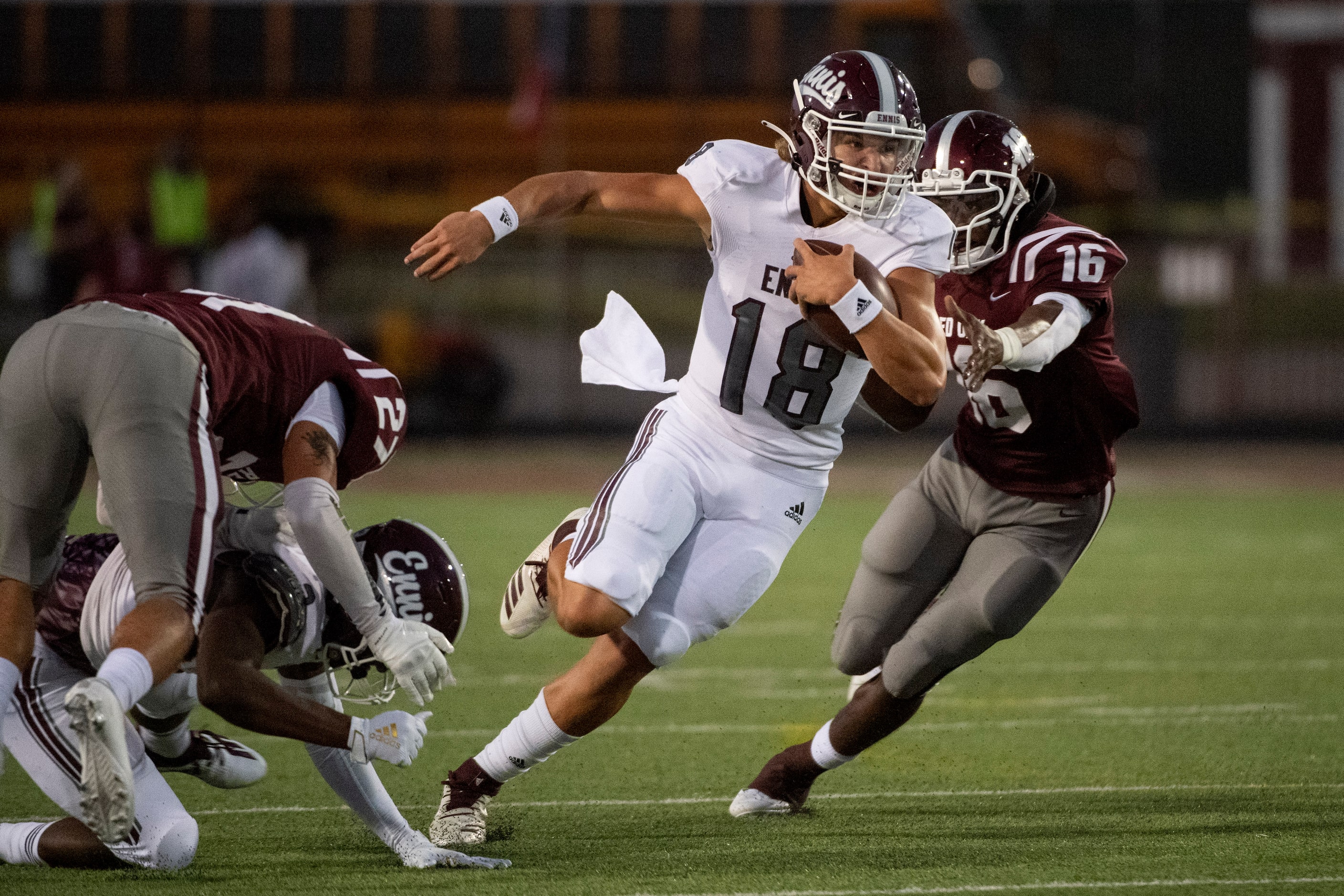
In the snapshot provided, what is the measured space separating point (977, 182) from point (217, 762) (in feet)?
7.92

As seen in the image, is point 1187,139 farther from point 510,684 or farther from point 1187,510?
point 510,684

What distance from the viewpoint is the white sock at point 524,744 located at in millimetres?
4004

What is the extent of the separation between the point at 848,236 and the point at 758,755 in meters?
Result: 1.79

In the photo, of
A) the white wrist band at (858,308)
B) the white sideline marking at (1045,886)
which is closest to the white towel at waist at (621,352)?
the white wrist band at (858,308)

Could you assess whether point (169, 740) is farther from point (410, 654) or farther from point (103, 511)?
point (410, 654)

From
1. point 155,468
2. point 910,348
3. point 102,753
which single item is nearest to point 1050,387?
point 910,348

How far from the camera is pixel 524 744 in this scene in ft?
13.2

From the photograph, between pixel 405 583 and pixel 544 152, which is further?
pixel 544 152

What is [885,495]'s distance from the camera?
11609 millimetres

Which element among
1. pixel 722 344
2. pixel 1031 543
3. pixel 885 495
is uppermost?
pixel 722 344

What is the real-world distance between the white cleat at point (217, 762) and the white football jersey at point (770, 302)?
4.86ft

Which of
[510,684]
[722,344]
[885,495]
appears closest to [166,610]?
[722,344]

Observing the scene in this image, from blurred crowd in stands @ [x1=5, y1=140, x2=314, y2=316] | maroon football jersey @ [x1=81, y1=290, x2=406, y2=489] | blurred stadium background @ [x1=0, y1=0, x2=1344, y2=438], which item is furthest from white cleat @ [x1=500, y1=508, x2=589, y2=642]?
blurred stadium background @ [x1=0, y1=0, x2=1344, y2=438]

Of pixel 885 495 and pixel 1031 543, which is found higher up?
pixel 1031 543
